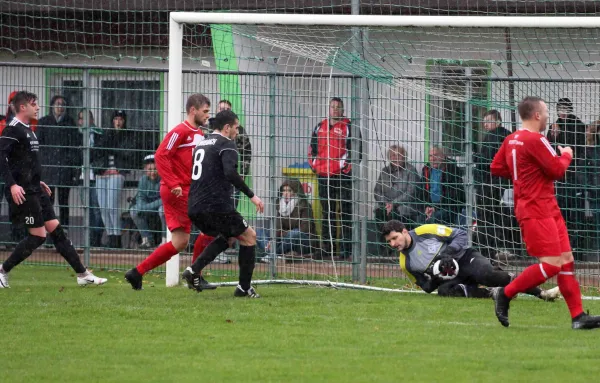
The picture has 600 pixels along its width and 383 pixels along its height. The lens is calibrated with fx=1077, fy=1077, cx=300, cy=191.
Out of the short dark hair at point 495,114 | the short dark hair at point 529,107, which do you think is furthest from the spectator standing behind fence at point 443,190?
the short dark hair at point 529,107

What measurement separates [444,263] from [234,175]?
2485 millimetres

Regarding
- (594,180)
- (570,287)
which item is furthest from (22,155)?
(594,180)

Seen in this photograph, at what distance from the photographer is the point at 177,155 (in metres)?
11.8

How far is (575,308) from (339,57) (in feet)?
16.0

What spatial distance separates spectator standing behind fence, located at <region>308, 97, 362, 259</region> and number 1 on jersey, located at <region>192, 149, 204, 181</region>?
262 centimetres

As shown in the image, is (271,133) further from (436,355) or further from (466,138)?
(436,355)

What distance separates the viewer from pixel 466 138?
1313cm

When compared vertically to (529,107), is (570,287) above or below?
below

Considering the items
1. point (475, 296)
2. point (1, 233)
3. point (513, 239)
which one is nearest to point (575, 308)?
point (475, 296)

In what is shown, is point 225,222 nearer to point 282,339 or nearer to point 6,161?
point 6,161

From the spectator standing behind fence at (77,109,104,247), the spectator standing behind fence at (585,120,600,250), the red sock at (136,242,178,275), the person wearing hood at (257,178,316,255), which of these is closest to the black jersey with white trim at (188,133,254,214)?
the red sock at (136,242,178,275)

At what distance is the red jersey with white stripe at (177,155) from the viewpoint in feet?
38.0

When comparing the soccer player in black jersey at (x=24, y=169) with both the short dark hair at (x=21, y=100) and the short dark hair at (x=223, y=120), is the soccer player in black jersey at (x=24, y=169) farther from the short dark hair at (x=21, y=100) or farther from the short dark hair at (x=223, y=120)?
the short dark hair at (x=223, y=120)

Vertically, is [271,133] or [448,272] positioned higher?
[271,133]
